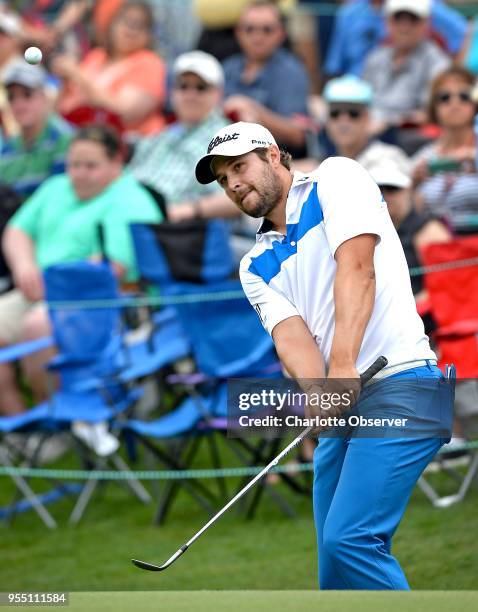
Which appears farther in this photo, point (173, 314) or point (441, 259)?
point (173, 314)

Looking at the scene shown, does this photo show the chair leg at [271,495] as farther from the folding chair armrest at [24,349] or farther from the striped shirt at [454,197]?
the striped shirt at [454,197]

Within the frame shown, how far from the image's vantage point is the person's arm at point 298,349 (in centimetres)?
431

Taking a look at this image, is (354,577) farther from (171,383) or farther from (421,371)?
(171,383)

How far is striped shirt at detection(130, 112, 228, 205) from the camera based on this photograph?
9.05 meters

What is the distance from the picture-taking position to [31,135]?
32.3ft

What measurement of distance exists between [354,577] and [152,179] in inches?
221

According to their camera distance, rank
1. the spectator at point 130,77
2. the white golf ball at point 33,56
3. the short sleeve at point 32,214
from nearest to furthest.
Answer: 1. the white golf ball at point 33,56
2. the short sleeve at point 32,214
3. the spectator at point 130,77

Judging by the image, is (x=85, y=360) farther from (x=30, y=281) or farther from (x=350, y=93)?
(x=350, y=93)

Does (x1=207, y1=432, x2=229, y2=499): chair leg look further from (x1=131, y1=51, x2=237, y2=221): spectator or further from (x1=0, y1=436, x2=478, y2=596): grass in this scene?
(x1=131, y1=51, x2=237, y2=221): spectator

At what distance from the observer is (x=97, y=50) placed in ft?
39.3

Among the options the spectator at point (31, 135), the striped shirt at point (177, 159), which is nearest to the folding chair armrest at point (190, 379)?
the striped shirt at point (177, 159)

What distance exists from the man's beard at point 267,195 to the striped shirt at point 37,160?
5.51 metres

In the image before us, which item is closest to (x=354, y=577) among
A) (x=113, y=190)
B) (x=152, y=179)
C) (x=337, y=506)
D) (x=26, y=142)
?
(x=337, y=506)

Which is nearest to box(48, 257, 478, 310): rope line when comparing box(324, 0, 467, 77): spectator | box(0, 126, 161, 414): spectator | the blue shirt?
box(0, 126, 161, 414): spectator
